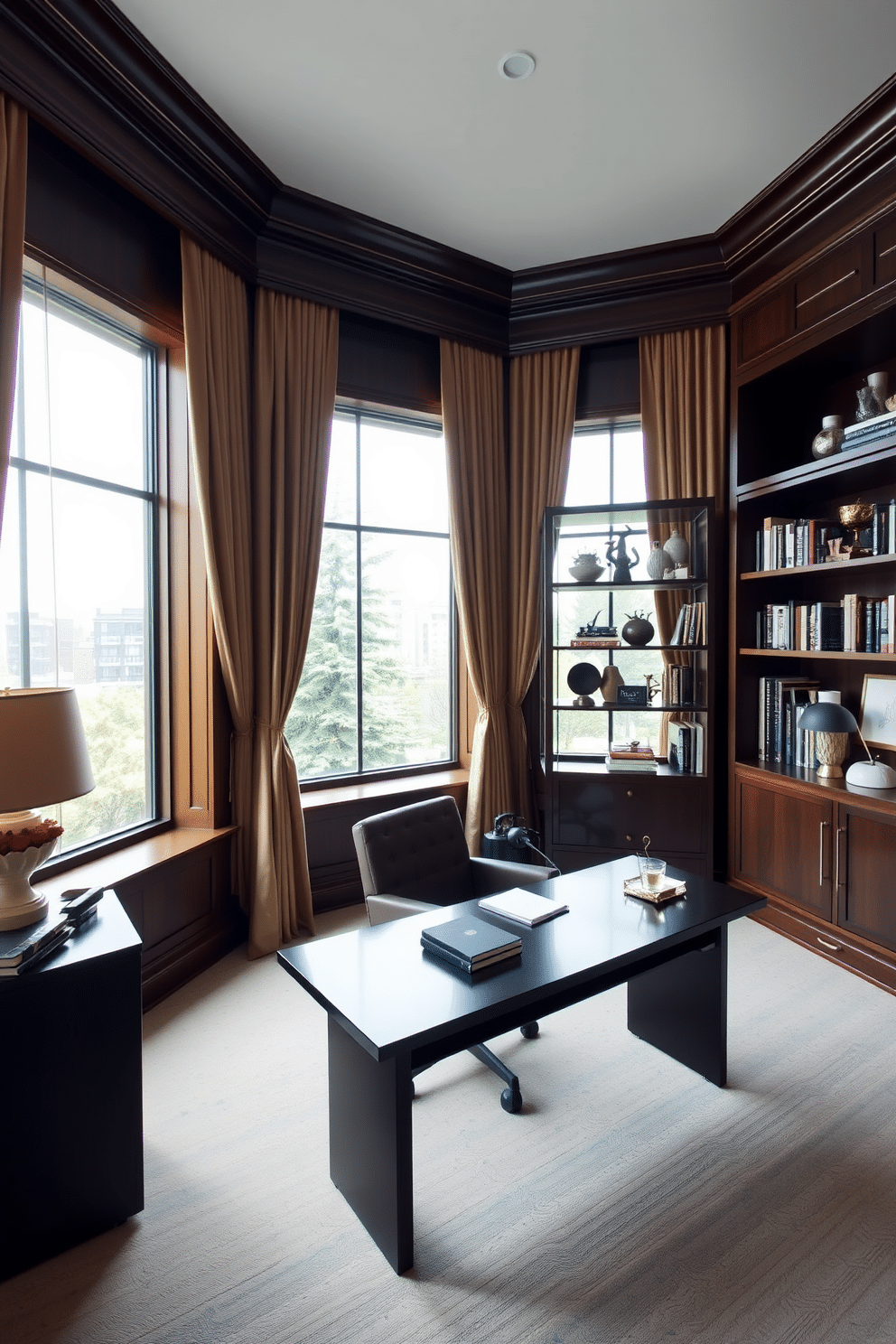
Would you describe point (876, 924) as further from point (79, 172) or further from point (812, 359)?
point (79, 172)

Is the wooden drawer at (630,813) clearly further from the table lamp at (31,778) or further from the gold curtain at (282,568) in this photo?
the table lamp at (31,778)

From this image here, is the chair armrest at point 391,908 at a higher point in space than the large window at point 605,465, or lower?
lower

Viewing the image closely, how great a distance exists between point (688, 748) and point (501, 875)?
1.71 meters

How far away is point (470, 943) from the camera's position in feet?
6.64

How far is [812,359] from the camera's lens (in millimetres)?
3639

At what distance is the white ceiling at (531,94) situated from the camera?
2518mm

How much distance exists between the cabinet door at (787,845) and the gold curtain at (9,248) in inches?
139

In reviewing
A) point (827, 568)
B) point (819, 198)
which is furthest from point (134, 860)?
point (819, 198)

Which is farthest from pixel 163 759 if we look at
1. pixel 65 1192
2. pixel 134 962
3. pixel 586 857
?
pixel 586 857

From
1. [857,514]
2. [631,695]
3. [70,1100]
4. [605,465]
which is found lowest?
[70,1100]

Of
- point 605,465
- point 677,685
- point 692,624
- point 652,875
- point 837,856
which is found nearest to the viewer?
point 652,875

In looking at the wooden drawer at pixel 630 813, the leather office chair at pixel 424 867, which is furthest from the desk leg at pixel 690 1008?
the wooden drawer at pixel 630 813

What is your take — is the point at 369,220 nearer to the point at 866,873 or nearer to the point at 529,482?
the point at 529,482

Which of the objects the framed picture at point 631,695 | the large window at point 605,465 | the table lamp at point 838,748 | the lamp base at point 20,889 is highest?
the large window at point 605,465
